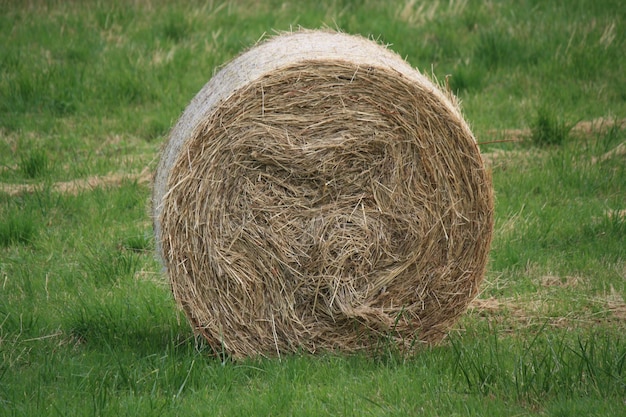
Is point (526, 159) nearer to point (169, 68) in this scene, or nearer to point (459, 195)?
point (459, 195)

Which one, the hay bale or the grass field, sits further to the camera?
the hay bale

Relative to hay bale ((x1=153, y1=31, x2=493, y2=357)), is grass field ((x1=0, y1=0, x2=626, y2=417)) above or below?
below

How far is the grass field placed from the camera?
4.40 m

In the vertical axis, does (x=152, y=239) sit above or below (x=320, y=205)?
below

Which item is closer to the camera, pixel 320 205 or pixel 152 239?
pixel 320 205

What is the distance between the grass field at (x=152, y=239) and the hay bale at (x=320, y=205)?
25cm

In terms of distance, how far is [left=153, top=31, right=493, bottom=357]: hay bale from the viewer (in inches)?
197

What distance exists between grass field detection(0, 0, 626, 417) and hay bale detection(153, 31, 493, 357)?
25cm

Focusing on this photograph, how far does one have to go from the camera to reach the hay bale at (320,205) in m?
5.00

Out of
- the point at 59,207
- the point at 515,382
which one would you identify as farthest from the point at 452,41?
the point at 515,382

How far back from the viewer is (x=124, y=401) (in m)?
4.30

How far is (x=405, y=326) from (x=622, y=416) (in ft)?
4.95

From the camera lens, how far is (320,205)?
17.0ft

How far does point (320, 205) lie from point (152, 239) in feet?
5.90
